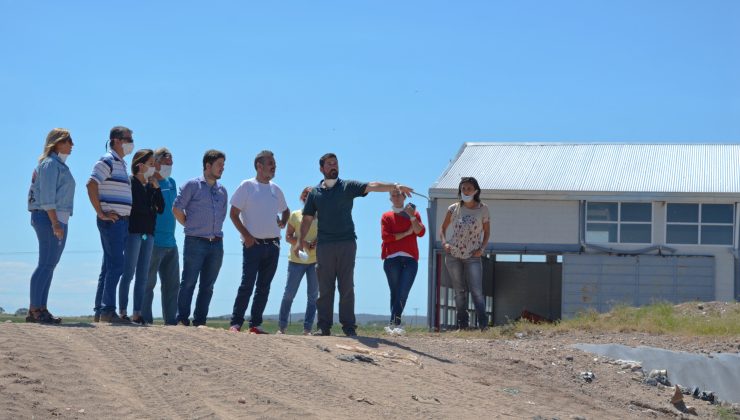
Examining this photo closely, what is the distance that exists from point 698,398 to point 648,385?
2.67 feet

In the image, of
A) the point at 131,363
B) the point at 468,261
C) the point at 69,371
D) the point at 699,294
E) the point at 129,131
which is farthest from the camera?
the point at 699,294

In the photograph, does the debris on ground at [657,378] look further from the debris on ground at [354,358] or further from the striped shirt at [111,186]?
the striped shirt at [111,186]

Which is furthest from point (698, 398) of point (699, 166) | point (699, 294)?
point (699, 166)

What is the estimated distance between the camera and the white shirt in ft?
40.3

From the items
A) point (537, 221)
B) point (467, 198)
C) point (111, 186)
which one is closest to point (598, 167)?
point (537, 221)

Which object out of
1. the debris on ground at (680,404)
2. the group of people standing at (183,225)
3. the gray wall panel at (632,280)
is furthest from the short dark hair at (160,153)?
the gray wall panel at (632,280)

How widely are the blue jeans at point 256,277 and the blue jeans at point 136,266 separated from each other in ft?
3.51

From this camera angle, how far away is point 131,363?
8594mm

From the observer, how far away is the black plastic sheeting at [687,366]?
523 inches

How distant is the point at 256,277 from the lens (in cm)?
1241

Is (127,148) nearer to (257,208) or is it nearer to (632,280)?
(257,208)

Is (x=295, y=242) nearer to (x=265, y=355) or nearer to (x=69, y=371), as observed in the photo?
(x=265, y=355)

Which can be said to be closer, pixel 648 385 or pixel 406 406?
pixel 406 406

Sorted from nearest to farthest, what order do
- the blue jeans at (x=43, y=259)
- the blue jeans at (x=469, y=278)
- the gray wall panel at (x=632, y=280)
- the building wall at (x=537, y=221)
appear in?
the blue jeans at (x=43, y=259)
the blue jeans at (x=469, y=278)
the gray wall panel at (x=632, y=280)
the building wall at (x=537, y=221)
